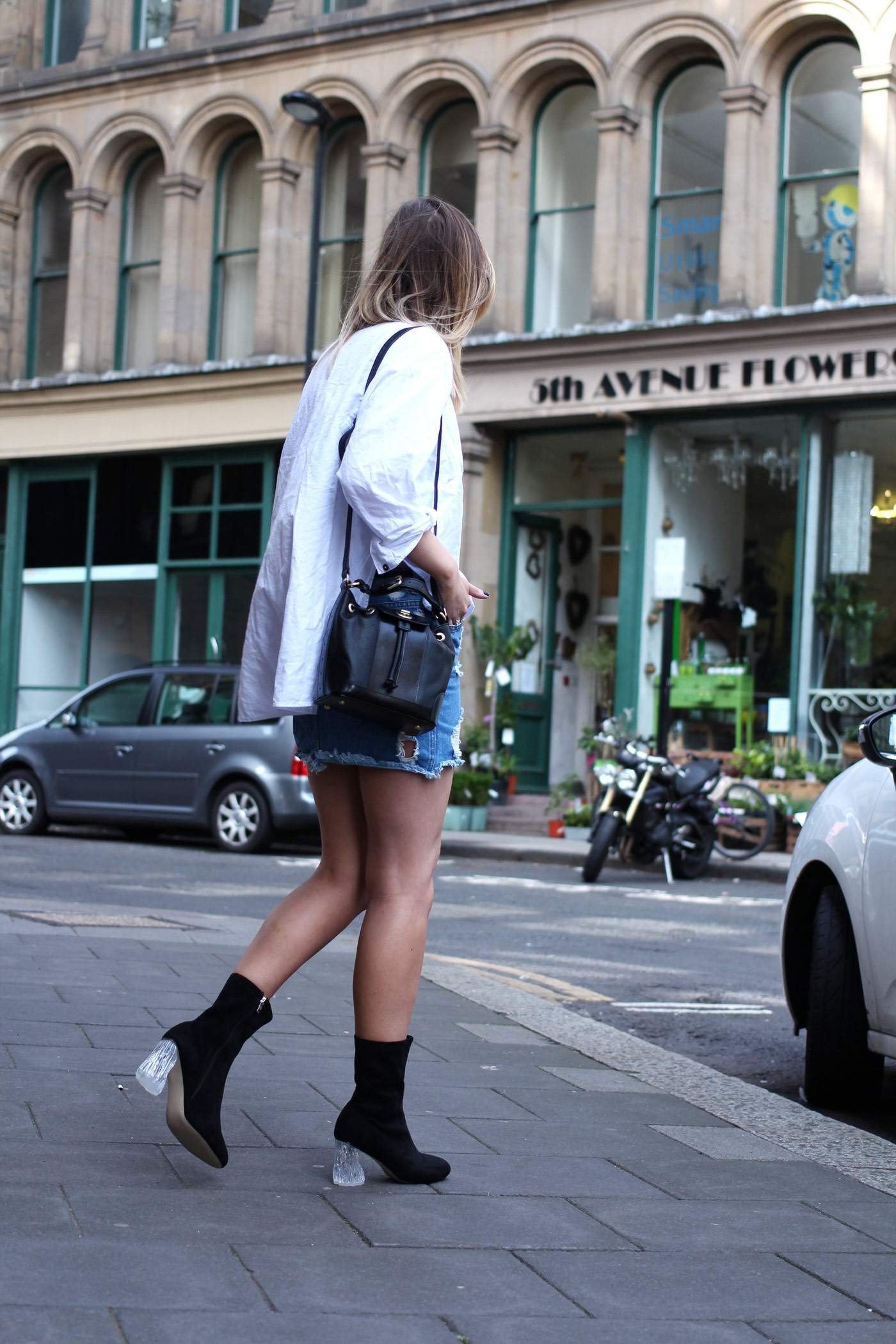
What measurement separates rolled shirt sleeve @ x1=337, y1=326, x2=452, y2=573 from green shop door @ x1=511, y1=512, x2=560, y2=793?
18119 mm

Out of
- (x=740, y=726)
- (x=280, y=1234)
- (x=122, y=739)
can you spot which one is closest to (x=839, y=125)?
(x=740, y=726)

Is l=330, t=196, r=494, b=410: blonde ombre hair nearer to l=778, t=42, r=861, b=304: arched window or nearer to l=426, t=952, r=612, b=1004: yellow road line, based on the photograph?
l=426, t=952, r=612, b=1004: yellow road line

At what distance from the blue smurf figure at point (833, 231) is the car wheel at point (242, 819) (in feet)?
27.6

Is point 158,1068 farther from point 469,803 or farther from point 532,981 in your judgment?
point 469,803

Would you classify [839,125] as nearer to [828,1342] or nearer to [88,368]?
[88,368]

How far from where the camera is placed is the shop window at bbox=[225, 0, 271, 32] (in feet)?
80.9

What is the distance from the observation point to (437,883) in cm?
1359

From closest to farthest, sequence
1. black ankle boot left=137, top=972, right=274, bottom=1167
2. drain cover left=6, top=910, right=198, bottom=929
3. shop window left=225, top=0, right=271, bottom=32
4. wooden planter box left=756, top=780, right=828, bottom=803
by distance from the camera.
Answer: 1. black ankle boot left=137, top=972, right=274, bottom=1167
2. drain cover left=6, top=910, right=198, bottom=929
3. wooden planter box left=756, top=780, right=828, bottom=803
4. shop window left=225, top=0, right=271, bottom=32

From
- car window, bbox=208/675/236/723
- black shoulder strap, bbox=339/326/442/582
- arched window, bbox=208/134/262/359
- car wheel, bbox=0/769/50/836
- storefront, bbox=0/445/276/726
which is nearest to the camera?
black shoulder strap, bbox=339/326/442/582

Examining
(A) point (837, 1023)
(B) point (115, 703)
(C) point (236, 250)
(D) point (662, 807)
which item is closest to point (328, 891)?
(A) point (837, 1023)

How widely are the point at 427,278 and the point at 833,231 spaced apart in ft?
55.2

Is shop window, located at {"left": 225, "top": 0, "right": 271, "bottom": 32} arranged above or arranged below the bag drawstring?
above

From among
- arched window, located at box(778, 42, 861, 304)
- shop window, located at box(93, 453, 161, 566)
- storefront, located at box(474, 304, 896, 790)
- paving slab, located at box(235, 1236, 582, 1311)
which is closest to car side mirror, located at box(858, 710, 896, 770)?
paving slab, located at box(235, 1236, 582, 1311)

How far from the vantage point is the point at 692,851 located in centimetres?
1567
